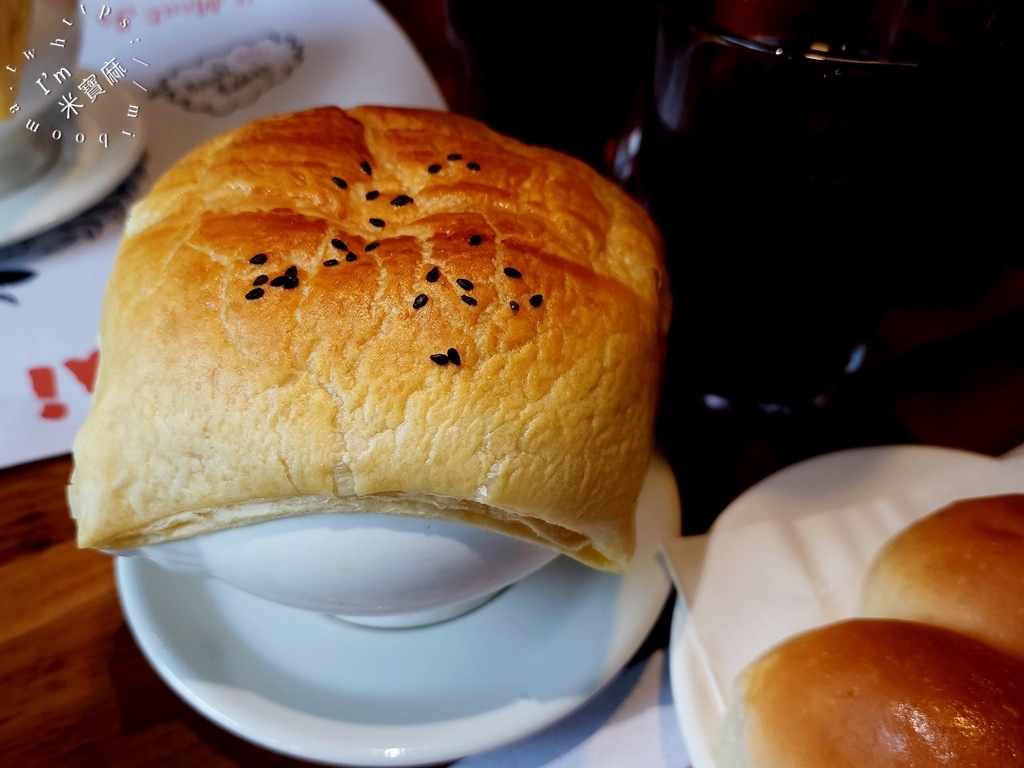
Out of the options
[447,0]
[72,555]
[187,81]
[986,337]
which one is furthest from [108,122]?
[986,337]

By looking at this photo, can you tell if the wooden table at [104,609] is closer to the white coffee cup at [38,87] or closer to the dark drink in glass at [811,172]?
the dark drink in glass at [811,172]

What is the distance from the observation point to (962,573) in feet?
2.56

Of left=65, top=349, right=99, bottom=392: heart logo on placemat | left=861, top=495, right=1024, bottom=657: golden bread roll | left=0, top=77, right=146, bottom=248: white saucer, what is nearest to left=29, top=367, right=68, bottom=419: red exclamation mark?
left=65, top=349, right=99, bottom=392: heart logo on placemat

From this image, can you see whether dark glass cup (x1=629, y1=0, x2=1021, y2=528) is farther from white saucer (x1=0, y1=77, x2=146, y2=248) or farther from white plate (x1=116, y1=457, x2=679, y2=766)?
white saucer (x1=0, y1=77, x2=146, y2=248)

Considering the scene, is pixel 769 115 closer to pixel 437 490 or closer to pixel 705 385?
pixel 705 385

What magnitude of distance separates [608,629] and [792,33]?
846 mm

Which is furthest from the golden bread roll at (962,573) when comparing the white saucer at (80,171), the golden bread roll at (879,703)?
the white saucer at (80,171)

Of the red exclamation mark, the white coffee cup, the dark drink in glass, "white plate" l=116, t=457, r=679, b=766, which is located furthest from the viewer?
the white coffee cup

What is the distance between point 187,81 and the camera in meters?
1.61

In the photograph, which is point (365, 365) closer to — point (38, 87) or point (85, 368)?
point (85, 368)

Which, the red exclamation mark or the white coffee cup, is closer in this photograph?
the red exclamation mark

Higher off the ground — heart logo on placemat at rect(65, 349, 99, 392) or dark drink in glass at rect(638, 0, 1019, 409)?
dark drink in glass at rect(638, 0, 1019, 409)

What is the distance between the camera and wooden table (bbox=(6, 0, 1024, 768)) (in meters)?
0.75

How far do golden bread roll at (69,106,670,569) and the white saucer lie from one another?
635mm
